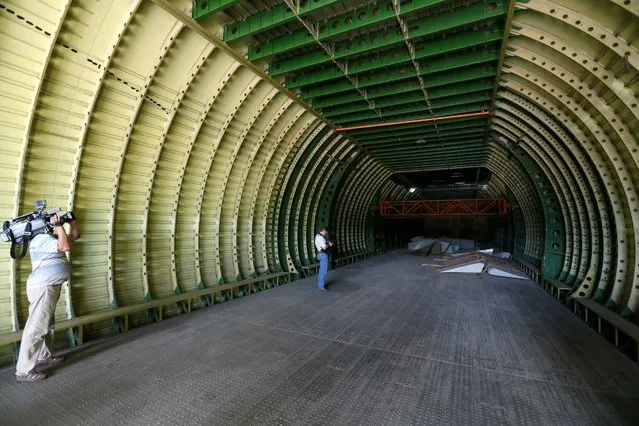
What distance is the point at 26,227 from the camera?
407 cm

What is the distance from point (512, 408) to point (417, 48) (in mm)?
6182

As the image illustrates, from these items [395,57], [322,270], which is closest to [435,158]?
[322,270]

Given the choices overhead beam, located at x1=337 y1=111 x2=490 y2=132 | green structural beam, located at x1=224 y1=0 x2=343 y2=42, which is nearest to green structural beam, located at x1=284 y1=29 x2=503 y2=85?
green structural beam, located at x1=224 y1=0 x2=343 y2=42

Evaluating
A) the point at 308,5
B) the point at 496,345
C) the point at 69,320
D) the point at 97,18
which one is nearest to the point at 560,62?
the point at 308,5

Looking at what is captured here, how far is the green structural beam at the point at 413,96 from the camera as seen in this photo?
728 centimetres

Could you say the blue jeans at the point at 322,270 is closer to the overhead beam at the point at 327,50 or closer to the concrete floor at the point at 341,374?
the concrete floor at the point at 341,374

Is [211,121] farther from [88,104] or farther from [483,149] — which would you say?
[483,149]

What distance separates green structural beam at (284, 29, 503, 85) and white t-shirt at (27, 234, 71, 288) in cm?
522

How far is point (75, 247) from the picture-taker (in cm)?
531

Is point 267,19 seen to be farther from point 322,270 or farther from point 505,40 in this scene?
point 322,270

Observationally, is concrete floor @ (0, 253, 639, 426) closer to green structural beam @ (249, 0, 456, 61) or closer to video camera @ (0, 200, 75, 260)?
video camera @ (0, 200, 75, 260)

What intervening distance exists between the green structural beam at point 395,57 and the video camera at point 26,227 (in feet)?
16.3

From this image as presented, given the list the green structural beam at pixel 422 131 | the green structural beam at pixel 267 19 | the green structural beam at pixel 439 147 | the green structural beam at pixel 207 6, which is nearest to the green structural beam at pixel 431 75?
the green structural beam at pixel 267 19

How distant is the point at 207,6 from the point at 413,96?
5.33 metres
